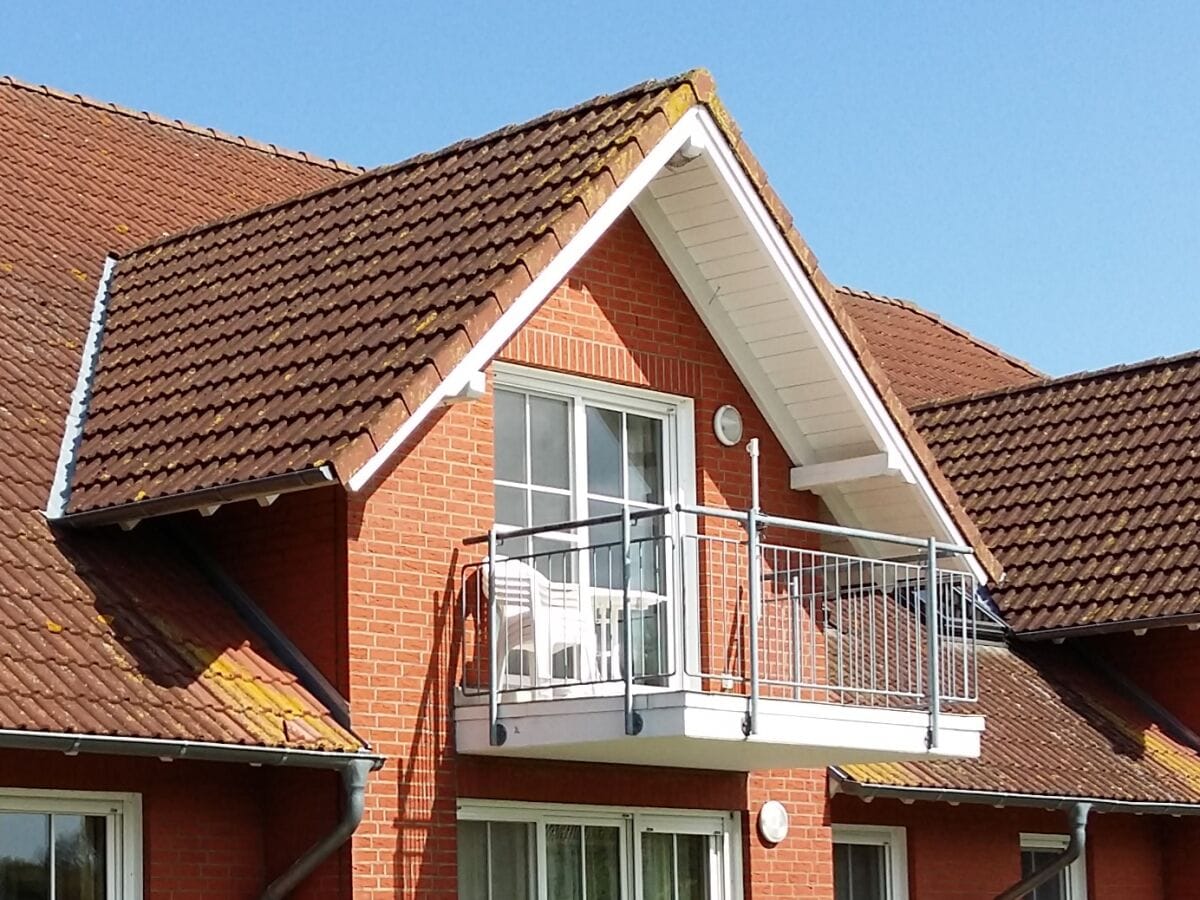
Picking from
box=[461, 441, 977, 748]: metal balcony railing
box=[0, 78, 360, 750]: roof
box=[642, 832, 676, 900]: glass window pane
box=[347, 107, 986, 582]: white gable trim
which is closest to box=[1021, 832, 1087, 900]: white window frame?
box=[461, 441, 977, 748]: metal balcony railing

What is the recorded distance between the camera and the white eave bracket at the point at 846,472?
47.0 ft

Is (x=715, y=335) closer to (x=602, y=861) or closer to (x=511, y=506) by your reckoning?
(x=511, y=506)

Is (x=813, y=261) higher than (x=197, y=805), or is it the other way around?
(x=813, y=261)

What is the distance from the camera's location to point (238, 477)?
11.7 meters

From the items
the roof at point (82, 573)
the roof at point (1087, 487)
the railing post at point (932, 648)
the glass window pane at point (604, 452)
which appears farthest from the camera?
the roof at point (1087, 487)

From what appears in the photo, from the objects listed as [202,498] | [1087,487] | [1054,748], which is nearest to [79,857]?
[202,498]

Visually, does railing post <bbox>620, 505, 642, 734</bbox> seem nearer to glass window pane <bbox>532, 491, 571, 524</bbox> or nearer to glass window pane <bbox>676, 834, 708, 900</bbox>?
glass window pane <bbox>532, 491, 571, 524</bbox>

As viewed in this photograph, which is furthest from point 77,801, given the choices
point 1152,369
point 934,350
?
point 934,350

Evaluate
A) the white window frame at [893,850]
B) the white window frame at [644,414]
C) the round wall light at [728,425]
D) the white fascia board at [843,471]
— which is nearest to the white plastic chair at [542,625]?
the white window frame at [644,414]

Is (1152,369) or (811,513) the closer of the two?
(811,513)

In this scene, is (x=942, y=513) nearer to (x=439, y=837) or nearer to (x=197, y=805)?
(x=439, y=837)

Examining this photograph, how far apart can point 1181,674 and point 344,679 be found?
7932 mm

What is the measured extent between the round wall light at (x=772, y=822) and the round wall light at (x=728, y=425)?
216 cm

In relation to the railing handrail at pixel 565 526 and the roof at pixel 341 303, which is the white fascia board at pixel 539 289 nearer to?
A: the roof at pixel 341 303
